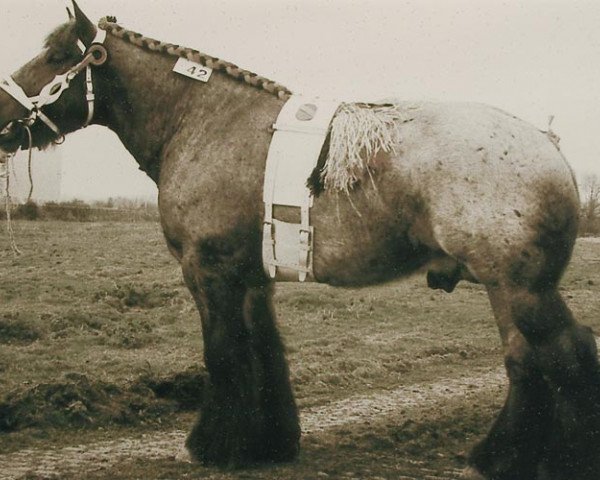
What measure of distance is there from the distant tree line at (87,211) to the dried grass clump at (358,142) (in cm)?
1526

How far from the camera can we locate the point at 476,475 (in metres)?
4.83

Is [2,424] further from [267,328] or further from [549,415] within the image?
[549,415]

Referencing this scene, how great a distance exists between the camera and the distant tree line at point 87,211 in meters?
20.5

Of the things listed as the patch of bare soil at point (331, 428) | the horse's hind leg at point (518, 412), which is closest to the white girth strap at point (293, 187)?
the horse's hind leg at point (518, 412)

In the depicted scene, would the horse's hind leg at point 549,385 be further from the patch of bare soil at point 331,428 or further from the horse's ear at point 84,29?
the horse's ear at point 84,29

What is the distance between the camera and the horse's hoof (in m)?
4.81

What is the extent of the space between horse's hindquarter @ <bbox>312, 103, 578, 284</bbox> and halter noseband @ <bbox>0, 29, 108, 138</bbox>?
2133mm

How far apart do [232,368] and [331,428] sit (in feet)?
4.81

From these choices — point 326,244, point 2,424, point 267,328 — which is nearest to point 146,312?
point 2,424

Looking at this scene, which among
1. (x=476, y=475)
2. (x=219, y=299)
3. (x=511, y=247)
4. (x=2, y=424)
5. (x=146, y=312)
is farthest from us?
(x=146, y=312)

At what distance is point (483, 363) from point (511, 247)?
498 cm

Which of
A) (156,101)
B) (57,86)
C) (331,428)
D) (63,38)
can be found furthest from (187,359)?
(63,38)

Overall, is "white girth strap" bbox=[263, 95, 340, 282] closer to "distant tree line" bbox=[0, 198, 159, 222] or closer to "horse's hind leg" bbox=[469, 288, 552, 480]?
"horse's hind leg" bbox=[469, 288, 552, 480]

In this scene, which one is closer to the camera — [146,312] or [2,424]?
[2,424]
